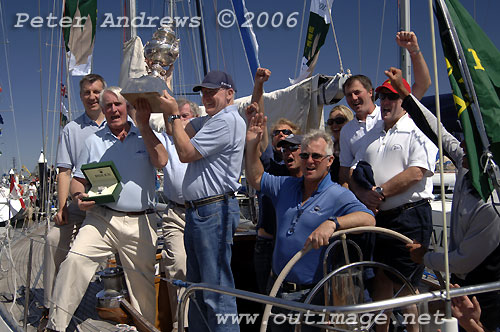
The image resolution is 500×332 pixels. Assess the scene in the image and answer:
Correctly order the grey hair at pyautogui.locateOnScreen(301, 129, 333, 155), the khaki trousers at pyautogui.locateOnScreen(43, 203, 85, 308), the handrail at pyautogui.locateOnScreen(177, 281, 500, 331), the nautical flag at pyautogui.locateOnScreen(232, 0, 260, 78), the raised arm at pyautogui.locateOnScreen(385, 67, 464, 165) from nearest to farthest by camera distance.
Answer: the handrail at pyautogui.locateOnScreen(177, 281, 500, 331) < the raised arm at pyautogui.locateOnScreen(385, 67, 464, 165) < the grey hair at pyautogui.locateOnScreen(301, 129, 333, 155) < the khaki trousers at pyautogui.locateOnScreen(43, 203, 85, 308) < the nautical flag at pyautogui.locateOnScreen(232, 0, 260, 78)

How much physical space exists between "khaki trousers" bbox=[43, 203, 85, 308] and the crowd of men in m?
0.01

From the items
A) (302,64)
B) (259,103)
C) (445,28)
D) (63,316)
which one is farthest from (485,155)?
(302,64)

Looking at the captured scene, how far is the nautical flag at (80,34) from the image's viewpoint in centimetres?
501

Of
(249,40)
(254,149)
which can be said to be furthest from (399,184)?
(249,40)

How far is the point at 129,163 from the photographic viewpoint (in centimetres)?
285

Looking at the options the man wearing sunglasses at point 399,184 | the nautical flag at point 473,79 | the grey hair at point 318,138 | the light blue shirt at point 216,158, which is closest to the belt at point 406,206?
the man wearing sunglasses at point 399,184

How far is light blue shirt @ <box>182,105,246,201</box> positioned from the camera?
244 cm

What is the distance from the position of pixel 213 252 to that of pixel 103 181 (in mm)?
904

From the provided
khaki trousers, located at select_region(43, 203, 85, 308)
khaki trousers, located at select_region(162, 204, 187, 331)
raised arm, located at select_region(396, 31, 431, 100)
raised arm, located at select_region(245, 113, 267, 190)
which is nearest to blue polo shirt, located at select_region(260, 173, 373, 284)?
raised arm, located at select_region(245, 113, 267, 190)

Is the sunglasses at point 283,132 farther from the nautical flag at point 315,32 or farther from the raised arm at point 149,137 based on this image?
the nautical flag at point 315,32

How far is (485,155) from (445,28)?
19.9 inches

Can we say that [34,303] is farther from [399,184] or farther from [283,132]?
[399,184]

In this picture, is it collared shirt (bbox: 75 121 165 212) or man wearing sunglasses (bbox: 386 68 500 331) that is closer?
man wearing sunglasses (bbox: 386 68 500 331)

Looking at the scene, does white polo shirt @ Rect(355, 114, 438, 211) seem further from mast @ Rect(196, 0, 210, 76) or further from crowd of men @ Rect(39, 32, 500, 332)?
mast @ Rect(196, 0, 210, 76)
